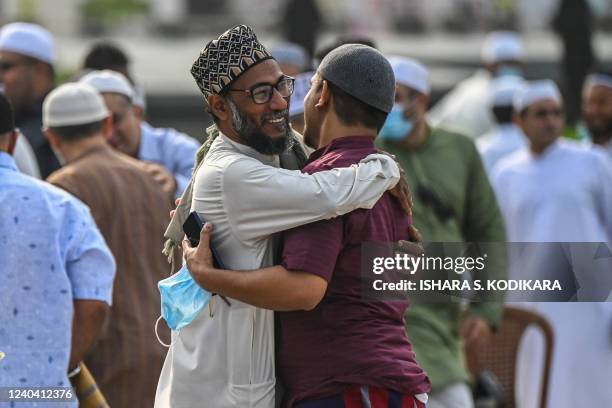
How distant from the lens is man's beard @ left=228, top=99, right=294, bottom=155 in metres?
4.46

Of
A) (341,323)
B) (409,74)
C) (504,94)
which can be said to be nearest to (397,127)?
(409,74)

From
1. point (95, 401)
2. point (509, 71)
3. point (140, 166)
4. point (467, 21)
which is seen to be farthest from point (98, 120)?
point (467, 21)

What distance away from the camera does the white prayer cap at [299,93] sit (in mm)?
6606

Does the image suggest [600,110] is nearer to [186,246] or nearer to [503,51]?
[503,51]

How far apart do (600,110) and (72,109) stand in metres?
4.86

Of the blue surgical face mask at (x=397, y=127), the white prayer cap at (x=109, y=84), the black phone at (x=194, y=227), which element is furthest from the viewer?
the white prayer cap at (x=109, y=84)

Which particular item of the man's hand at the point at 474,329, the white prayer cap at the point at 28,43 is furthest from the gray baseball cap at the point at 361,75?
the white prayer cap at the point at 28,43

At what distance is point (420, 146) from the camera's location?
7.16 m

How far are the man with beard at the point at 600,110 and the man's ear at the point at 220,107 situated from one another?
597 cm

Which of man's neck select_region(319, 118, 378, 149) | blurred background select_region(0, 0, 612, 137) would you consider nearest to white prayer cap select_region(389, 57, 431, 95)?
man's neck select_region(319, 118, 378, 149)

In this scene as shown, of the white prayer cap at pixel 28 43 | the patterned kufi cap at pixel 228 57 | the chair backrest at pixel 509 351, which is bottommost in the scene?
the chair backrest at pixel 509 351

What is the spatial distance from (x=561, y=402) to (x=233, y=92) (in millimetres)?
5112

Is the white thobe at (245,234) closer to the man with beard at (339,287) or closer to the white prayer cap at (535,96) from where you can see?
the man with beard at (339,287)

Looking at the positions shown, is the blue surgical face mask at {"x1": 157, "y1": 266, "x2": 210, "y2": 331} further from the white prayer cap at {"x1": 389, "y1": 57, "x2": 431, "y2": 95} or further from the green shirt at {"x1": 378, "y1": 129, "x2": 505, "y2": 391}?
the white prayer cap at {"x1": 389, "y1": 57, "x2": 431, "y2": 95}
